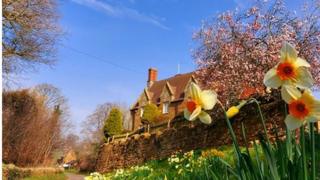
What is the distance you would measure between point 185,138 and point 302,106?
1346 cm

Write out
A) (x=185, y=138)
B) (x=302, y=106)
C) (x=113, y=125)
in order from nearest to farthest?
1. (x=302, y=106)
2. (x=185, y=138)
3. (x=113, y=125)

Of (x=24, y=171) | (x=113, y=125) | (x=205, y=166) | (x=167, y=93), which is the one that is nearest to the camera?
(x=205, y=166)

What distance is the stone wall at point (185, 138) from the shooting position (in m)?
10.6

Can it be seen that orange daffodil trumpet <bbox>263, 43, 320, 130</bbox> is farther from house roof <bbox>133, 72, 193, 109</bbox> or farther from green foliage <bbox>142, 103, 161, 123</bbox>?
house roof <bbox>133, 72, 193, 109</bbox>

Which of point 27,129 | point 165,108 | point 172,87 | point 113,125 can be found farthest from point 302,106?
point 172,87

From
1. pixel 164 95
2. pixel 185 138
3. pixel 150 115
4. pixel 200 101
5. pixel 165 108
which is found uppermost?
pixel 164 95

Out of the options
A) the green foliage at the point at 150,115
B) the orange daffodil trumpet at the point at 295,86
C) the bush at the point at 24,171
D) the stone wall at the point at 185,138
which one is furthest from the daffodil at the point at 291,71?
the green foliage at the point at 150,115

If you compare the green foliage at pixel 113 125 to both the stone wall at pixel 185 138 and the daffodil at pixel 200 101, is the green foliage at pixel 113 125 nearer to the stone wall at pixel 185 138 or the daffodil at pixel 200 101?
the stone wall at pixel 185 138

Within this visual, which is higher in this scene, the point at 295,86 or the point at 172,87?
the point at 172,87

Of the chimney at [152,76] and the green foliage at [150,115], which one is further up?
the chimney at [152,76]

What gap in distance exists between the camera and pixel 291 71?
1.25 m

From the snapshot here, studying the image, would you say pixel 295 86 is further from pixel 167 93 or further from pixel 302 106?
pixel 167 93

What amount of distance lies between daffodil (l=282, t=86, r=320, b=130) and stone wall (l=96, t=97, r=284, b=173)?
5.71 metres

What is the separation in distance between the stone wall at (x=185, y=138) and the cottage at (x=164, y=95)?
7741 mm
